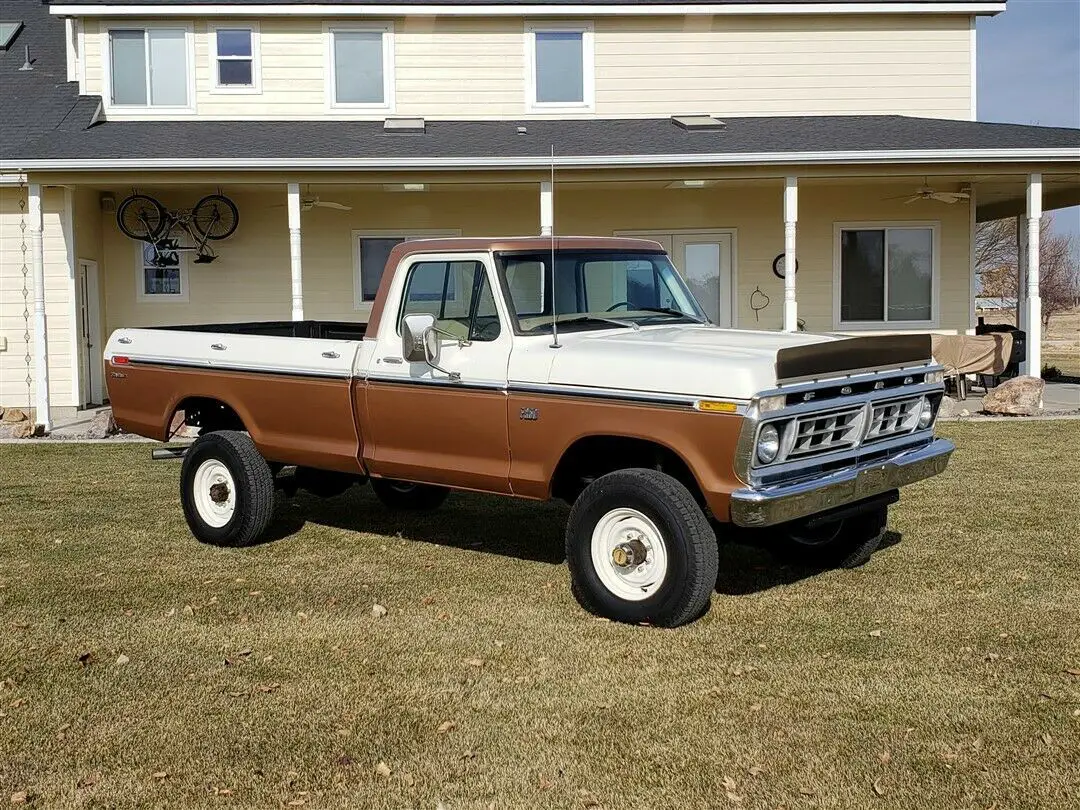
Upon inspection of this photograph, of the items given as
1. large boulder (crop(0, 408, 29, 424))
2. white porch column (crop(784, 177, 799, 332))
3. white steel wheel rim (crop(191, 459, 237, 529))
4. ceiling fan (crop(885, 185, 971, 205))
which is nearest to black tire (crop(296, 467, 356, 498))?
white steel wheel rim (crop(191, 459, 237, 529))

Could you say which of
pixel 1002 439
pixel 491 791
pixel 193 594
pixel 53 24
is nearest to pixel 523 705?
pixel 491 791

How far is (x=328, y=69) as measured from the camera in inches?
716

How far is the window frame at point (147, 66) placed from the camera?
1783 centimetres

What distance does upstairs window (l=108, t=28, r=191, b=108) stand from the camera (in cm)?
1795

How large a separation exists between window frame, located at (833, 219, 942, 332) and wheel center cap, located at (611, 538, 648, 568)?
13.1 metres

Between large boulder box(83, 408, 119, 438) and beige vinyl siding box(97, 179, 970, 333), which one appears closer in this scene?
large boulder box(83, 408, 119, 438)

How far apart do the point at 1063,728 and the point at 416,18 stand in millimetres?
15904

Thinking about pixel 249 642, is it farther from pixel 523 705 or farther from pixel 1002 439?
pixel 1002 439

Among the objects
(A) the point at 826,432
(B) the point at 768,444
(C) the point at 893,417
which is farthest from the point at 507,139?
(B) the point at 768,444

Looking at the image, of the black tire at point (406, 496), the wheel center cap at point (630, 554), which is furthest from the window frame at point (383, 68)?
the wheel center cap at point (630, 554)

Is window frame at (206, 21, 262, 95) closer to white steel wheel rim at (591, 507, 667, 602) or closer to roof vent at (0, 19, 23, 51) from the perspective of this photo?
roof vent at (0, 19, 23, 51)

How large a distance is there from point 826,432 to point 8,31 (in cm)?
1889

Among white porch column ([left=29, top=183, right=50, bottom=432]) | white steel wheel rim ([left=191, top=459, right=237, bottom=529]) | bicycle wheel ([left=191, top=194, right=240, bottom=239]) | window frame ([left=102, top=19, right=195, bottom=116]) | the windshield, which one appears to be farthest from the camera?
window frame ([left=102, top=19, right=195, bottom=116])

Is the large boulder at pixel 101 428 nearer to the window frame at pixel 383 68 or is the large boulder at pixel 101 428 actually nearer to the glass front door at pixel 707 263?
the window frame at pixel 383 68
